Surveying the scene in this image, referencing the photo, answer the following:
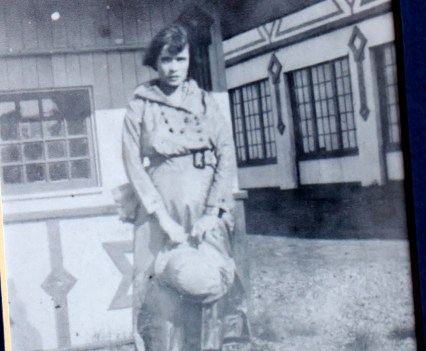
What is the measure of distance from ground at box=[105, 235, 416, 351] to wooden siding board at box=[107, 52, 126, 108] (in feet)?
1.58

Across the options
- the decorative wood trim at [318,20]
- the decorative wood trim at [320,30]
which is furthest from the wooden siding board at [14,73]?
the decorative wood trim at [318,20]

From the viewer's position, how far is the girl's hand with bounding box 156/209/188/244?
5.50ft

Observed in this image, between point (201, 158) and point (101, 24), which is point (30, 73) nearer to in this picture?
point (101, 24)

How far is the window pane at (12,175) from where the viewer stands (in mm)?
1636

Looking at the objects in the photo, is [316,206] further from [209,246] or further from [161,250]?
[161,250]

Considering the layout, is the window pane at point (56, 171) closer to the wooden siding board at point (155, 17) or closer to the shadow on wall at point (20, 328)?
the shadow on wall at point (20, 328)

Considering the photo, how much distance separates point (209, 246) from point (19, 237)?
46 centimetres

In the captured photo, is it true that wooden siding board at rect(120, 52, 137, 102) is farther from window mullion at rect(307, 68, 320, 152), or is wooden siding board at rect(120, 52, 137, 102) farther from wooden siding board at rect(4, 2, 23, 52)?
window mullion at rect(307, 68, 320, 152)

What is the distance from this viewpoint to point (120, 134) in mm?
1672

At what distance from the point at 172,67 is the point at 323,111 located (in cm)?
41

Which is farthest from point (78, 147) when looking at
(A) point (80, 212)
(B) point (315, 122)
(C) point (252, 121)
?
(B) point (315, 122)

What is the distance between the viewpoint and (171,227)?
168 cm

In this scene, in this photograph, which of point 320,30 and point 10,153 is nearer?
point 10,153

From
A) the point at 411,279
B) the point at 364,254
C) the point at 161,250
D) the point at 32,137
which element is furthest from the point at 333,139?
the point at 32,137
